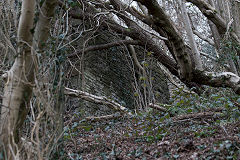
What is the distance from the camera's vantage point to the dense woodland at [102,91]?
279 cm

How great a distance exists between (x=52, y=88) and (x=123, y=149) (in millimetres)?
1550

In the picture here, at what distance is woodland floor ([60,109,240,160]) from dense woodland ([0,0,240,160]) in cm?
1

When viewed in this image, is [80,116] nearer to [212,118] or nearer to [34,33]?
[212,118]

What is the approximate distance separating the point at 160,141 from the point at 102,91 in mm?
4670

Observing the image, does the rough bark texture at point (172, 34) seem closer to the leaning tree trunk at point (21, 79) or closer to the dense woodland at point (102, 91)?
the dense woodland at point (102, 91)

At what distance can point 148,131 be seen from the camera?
15.8 feet

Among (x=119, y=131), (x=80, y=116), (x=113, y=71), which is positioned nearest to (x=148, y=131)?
(x=119, y=131)

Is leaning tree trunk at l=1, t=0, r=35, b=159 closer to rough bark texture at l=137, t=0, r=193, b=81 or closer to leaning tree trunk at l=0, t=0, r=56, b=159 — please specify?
leaning tree trunk at l=0, t=0, r=56, b=159

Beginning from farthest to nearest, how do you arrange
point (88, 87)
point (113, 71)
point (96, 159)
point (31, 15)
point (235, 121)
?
point (113, 71) → point (88, 87) → point (235, 121) → point (96, 159) → point (31, 15)

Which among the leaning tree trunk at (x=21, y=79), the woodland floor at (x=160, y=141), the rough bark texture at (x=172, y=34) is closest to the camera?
the leaning tree trunk at (x=21, y=79)

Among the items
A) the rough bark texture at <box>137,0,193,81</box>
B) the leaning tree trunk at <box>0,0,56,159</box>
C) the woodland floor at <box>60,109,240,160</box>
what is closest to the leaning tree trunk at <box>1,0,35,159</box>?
the leaning tree trunk at <box>0,0,56,159</box>

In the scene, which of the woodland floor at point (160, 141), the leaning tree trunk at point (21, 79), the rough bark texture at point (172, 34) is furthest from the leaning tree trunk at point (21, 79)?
the rough bark texture at point (172, 34)

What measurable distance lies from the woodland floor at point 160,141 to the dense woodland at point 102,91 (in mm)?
14

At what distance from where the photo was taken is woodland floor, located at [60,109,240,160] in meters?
3.12
